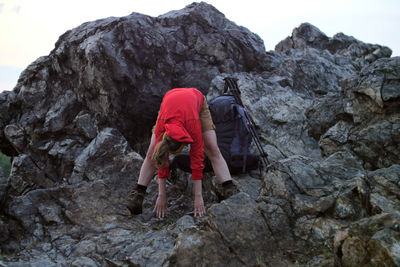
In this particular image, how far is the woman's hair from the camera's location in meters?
5.01

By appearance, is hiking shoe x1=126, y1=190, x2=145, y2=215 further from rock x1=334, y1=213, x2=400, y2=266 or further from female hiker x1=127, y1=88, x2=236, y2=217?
rock x1=334, y1=213, x2=400, y2=266

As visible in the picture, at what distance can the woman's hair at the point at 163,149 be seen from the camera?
501cm

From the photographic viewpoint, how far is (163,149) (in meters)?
5.03

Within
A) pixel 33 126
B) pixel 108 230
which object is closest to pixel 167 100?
pixel 108 230

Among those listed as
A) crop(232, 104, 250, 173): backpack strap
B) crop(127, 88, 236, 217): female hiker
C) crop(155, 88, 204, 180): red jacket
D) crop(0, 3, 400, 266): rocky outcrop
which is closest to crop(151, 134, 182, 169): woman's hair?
crop(127, 88, 236, 217): female hiker

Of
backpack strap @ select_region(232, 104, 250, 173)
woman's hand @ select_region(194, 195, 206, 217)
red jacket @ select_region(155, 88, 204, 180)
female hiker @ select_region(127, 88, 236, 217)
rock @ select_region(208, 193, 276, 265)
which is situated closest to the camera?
rock @ select_region(208, 193, 276, 265)

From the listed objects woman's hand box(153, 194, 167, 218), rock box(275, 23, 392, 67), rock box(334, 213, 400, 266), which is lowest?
woman's hand box(153, 194, 167, 218)

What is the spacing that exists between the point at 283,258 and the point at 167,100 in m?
3.64

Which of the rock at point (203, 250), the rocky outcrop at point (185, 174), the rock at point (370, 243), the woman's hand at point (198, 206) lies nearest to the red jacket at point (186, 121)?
the woman's hand at point (198, 206)

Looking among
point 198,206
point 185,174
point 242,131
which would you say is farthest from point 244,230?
point 185,174

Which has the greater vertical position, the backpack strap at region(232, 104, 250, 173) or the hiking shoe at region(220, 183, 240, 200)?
the backpack strap at region(232, 104, 250, 173)

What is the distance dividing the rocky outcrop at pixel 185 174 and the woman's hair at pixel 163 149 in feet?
3.99

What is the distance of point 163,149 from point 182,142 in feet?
1.24

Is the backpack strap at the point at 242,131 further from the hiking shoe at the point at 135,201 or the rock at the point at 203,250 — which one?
the rock at the point at 203,250
